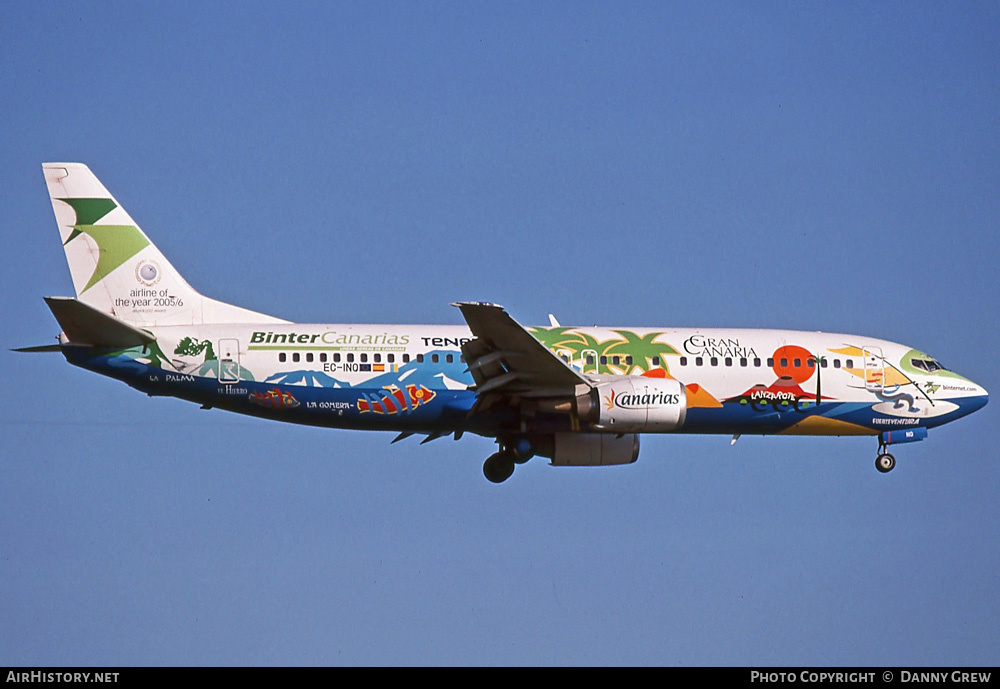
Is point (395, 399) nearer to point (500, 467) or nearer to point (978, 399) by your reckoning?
point (500, 467)

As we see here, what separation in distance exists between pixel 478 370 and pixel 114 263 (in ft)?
32.9

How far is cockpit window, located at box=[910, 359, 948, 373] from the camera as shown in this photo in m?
42.1

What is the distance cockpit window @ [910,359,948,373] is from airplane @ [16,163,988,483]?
10 cm

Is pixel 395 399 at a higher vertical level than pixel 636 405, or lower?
higher

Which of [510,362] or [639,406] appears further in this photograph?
[510,362]

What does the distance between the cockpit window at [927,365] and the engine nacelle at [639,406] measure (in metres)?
8.75

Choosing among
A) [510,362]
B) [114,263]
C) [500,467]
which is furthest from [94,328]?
[500,467]

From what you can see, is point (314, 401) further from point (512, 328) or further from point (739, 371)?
point (739, 371)

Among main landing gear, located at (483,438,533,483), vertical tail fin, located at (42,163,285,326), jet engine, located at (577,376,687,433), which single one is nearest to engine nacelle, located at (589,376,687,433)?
jet engine, located at (577,376,687,433)

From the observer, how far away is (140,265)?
38.7 metres

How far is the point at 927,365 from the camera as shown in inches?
1663

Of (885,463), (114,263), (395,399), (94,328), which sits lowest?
(885,463)

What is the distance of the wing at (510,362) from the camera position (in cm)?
3619

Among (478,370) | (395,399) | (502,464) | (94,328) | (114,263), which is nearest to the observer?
(94,328)
